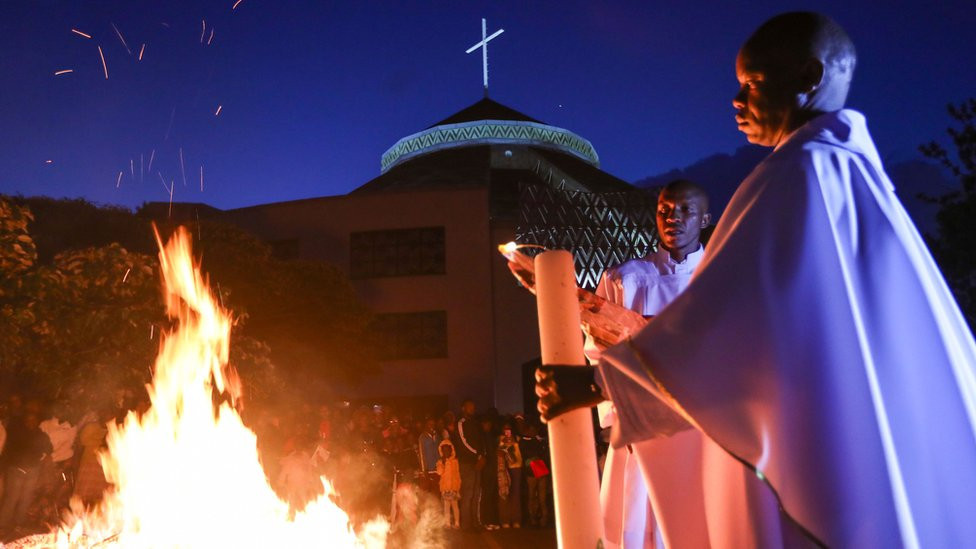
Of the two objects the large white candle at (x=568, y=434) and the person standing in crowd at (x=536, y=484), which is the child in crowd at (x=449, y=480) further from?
the large white candle at (x=568, y=434)

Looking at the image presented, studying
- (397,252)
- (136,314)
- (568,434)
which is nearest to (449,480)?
(136,314)

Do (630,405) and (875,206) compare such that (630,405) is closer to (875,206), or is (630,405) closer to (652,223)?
(875,206)

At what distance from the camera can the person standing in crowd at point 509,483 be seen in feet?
40.9

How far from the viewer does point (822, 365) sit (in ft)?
5.33

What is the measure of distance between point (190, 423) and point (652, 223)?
2188 centimetres

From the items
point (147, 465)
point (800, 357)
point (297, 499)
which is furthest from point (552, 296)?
point (297, 499)

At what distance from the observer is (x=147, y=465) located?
7457mm

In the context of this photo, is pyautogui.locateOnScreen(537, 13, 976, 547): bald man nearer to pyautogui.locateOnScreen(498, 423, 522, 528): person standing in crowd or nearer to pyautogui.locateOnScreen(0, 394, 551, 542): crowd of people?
pyautogui.locateOnScreen(0, 394, 551, 542): crowd of people

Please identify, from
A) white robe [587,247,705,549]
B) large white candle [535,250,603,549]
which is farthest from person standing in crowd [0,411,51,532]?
large white candle [535,250,603,549]

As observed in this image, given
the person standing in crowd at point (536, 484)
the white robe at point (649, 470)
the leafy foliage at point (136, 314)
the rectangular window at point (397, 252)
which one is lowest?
the person standing in crowd at point (536, 484)

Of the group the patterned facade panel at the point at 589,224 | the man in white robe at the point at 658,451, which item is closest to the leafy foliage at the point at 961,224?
the patterned facade panel at the point at 589,224

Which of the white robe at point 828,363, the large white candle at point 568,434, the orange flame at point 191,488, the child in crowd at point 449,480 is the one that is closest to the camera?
the white robe at point 828,363

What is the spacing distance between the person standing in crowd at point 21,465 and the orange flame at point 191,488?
3.22 feet

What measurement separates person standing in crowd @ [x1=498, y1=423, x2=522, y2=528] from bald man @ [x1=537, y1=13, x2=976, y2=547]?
1084 centimetres
